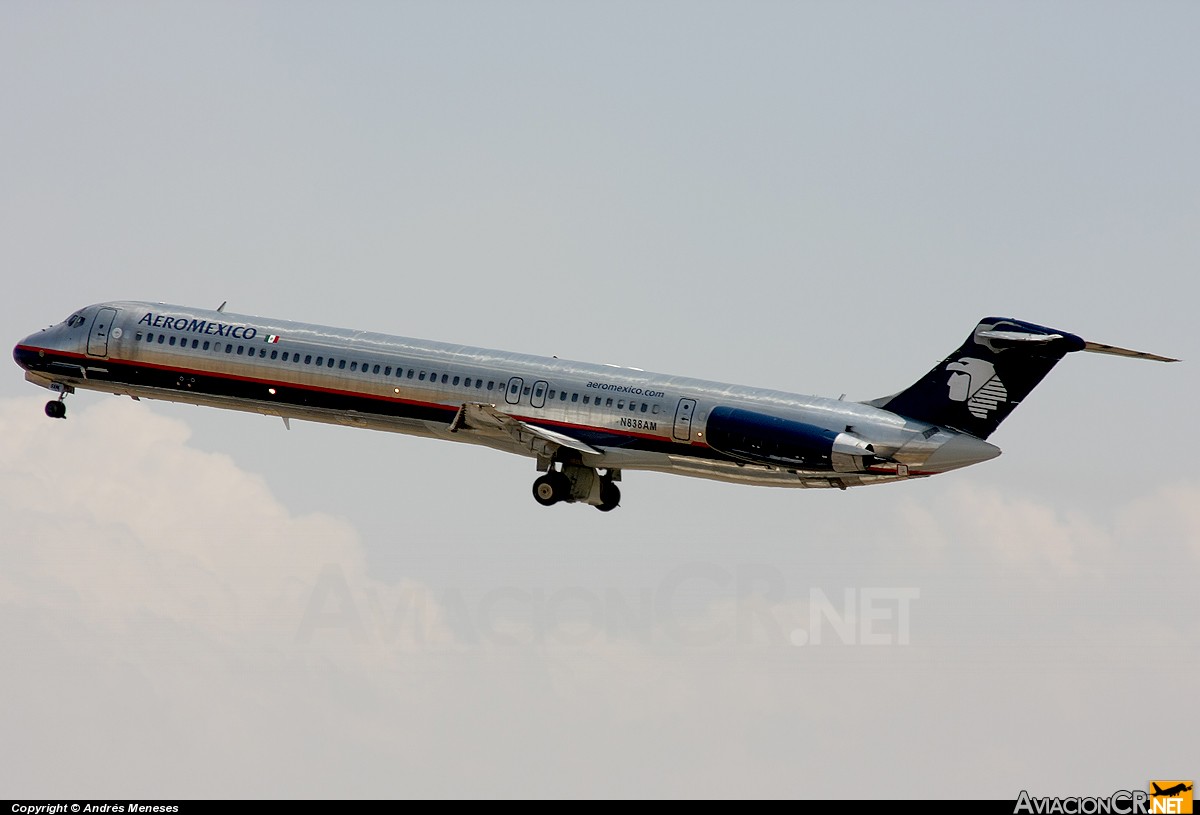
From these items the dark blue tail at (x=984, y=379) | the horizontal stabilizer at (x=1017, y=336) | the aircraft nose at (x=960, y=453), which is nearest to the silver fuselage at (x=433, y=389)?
the aircraft nose at (x=960, y=453)

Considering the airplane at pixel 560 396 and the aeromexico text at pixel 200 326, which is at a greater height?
the aeromexico text at pixel 200 326

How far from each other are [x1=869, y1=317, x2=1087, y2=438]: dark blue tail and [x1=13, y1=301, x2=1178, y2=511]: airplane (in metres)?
0.03

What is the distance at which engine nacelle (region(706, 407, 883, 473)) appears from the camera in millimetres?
50562

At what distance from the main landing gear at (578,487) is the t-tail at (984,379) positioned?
8607 mm

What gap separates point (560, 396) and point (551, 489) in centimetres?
259

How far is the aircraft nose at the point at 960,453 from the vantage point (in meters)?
50.5

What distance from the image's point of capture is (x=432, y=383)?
54.9 meters

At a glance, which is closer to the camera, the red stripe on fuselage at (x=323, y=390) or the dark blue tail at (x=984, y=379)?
the dark blue tail at (x=984, y=379)

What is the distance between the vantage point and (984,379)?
5091cm

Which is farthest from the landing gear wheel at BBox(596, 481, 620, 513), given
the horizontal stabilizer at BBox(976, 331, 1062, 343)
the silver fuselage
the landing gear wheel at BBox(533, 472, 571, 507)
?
the horizontal stabilizer at BBox(976, 331, 1062, 343)

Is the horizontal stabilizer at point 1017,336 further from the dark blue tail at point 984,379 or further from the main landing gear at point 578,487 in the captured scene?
the main landing gear at point 578,487

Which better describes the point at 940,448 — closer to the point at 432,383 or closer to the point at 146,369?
the point at 432,383
